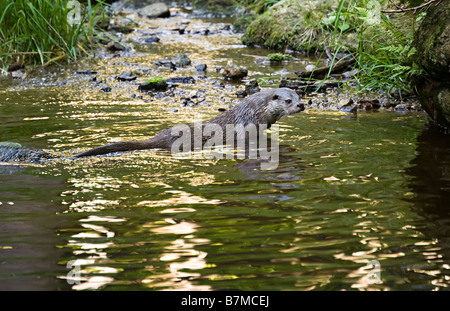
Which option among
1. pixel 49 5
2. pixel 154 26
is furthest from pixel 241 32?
pixel 49 5

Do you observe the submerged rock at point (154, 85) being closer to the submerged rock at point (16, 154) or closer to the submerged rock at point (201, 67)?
the submerged rock at point (201, 67)

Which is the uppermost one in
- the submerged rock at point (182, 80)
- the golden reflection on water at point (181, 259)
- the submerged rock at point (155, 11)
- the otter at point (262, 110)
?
the submerged rock at point (155, 11)

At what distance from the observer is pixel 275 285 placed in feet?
7.68

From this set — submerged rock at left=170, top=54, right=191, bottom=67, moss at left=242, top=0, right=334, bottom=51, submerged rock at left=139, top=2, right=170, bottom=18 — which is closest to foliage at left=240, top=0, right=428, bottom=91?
moss at left=242, top=0, right=334, bottom=51

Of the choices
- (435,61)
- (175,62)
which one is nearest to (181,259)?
(435,61)

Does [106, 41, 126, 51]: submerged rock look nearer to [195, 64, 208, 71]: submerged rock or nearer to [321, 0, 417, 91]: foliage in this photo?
[195, 64, 208, 71]: submerged rock

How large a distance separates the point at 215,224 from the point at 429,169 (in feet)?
6.01

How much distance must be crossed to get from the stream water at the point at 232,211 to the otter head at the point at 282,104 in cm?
18

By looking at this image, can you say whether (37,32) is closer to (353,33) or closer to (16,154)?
(16,154)

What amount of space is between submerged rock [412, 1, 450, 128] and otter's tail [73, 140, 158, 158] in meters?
2.50

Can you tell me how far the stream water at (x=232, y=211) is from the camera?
96.3 inches

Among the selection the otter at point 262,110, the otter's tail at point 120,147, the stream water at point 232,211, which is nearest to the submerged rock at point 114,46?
the stream water at point 232,211

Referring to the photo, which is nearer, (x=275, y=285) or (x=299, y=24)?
(x=275, y=285)

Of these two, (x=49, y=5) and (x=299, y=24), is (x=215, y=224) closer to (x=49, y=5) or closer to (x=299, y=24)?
(x=49, y=5)
